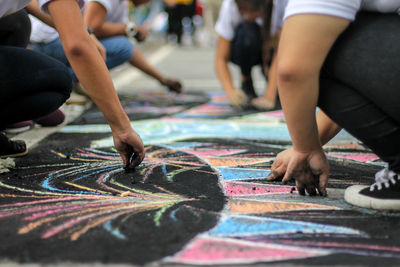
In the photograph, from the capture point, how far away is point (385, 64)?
1.46 m

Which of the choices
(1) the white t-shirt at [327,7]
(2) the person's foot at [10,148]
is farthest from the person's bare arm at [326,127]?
(2) the person's foot at [10,148]

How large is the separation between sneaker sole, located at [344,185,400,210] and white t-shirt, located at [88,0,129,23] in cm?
250

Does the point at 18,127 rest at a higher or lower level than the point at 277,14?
lower

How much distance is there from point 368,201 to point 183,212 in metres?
0.57

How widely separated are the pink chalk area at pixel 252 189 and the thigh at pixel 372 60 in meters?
0.46

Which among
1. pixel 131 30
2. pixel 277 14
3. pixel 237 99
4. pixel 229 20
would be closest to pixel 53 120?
pixel 131 30

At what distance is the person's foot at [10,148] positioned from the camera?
2.26m

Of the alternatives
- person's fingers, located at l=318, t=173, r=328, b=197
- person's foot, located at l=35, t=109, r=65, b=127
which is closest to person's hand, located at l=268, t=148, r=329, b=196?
person's fingers, located at l=318, t=173, r=328, b=197

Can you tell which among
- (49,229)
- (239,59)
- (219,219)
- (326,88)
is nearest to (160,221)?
(219,219)

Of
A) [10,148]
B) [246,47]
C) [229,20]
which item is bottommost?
[10,148]

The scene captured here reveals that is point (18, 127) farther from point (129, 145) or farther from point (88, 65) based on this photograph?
point (88, 65)

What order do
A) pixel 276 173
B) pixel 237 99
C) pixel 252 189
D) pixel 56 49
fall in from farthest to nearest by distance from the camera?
1. pixel 237 99
2. pixel 56 49
3. pixel 276 173
4. pixel 252 189

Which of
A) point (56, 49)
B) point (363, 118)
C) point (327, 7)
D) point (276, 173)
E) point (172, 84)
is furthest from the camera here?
point (172, 84)

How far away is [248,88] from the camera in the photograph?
14.2 feet
